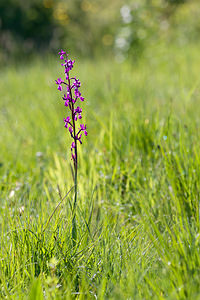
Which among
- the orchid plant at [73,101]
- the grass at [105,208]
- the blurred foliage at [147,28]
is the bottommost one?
the grass at [105,208]

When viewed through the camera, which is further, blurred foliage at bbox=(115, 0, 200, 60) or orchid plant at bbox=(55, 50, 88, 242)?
blurred foliage at bbox=(115, 0, 200, 60)

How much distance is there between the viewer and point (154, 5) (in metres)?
9.63

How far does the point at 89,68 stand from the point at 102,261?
497cm

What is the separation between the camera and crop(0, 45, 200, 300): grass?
1217 millimetres

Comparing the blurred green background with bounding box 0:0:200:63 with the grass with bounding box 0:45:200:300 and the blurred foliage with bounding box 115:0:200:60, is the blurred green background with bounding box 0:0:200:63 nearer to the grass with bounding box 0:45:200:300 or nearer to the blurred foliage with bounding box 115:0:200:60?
the blurred foliage with bounding box 115:0:200:60

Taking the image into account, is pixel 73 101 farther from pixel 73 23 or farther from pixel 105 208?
pixel 73 23

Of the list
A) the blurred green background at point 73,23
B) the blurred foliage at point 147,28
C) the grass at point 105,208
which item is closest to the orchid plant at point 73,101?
the grass at point 105,208

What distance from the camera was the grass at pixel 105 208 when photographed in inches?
47.9

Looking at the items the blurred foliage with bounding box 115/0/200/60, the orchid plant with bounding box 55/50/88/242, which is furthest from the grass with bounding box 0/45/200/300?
the blurred foliage with bounding box 115/0/200/60

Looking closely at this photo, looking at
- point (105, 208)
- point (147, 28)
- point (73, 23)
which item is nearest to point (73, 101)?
point (105, 208)

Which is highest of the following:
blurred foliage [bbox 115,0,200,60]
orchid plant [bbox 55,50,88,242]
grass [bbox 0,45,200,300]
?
blurred foliage [bbox 115,0,200,60]

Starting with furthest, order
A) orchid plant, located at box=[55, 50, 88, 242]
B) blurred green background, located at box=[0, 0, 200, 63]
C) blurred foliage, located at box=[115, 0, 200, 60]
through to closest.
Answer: blurred green background, located at box=[0, 0, 200, 63], blurred foliage, located at box=[115, 0, 200, 60], orchid plant, located at box=[55, 50, 88, 242]

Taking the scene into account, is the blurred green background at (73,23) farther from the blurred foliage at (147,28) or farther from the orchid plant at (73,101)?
the orchid plant at (73,101)

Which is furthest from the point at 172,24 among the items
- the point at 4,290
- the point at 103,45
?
the point at 4,290
